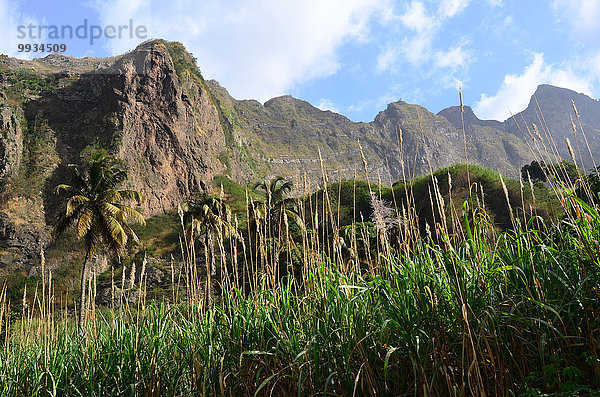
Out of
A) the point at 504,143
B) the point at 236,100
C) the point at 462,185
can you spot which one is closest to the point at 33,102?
the point at 462,185

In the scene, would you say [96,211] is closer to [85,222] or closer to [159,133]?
[85,222]

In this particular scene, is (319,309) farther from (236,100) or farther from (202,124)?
(236,100)

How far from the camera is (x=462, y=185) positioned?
96.8ft

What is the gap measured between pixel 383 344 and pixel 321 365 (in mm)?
398

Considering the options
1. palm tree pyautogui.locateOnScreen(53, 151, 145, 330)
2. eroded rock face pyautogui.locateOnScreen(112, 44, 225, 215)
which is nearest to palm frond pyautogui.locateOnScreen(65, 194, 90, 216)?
palm tree pyautogui.locateOnScreen(53, 151, 145, 330)

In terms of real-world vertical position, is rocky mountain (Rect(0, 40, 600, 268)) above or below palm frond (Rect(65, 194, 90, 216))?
above

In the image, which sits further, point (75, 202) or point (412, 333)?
point (75, 202)

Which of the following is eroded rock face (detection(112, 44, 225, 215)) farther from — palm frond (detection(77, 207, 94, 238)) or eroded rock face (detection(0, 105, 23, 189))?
palm frond (detection(77, 207, 94, 238))

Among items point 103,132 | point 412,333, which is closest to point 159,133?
point 103,132

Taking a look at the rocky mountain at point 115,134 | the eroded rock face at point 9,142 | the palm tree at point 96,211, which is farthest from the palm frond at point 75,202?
the eroded rock face at point 9,142

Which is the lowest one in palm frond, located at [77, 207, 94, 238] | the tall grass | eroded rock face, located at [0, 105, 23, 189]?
the tall grass

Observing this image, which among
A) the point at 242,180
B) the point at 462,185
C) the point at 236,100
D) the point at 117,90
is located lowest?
the point at 462,185

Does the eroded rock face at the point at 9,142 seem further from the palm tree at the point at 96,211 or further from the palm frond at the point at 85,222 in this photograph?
the palm frond at the point at 85,222

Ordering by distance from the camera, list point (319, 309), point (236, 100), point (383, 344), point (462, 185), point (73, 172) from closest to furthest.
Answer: point (383, 344) → point (319, 309) → point (73, 172) → point (462, 185) → point (236, 100)
